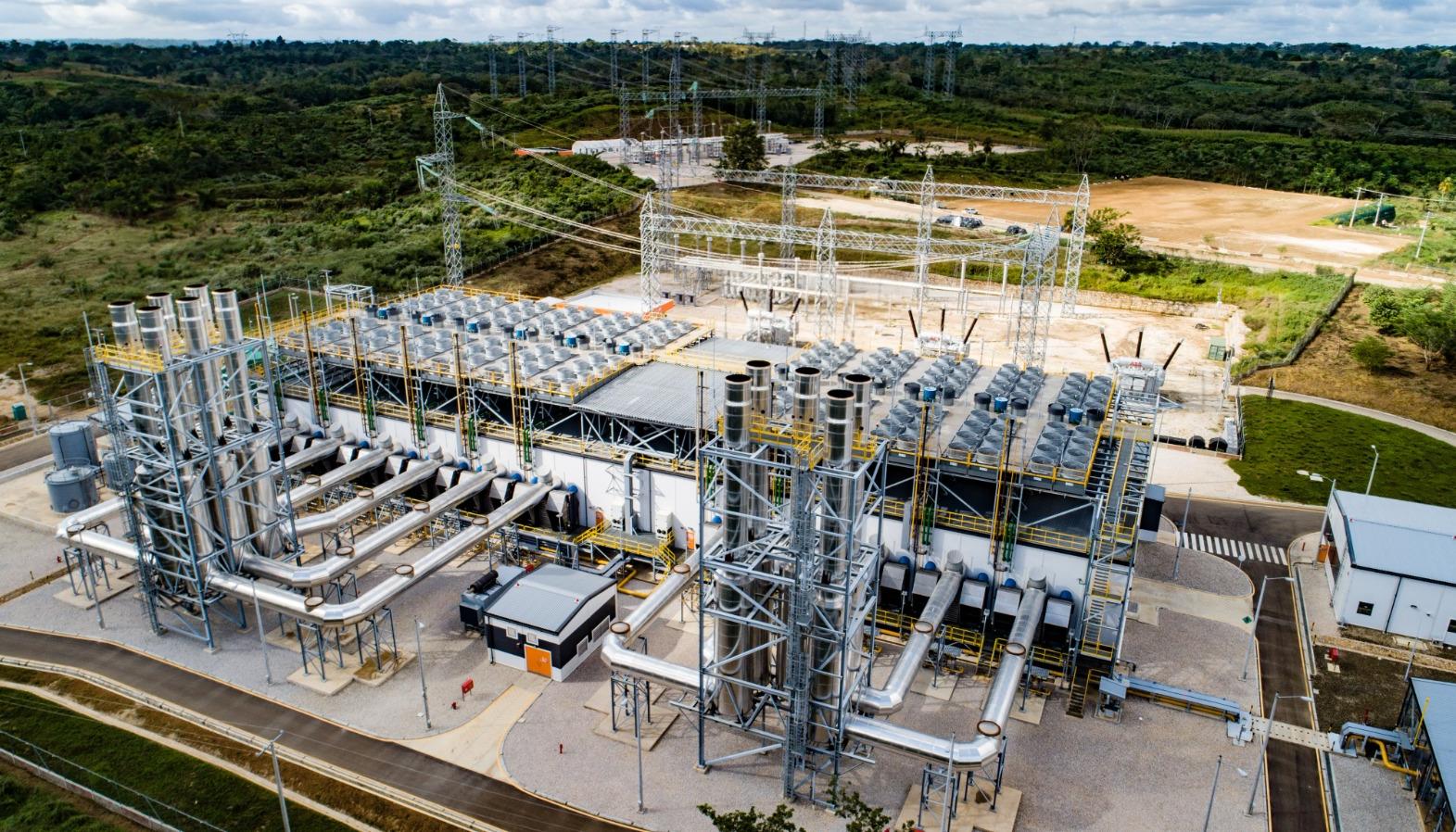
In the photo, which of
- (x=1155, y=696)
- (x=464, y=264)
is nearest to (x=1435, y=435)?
(x=1155, y=696)

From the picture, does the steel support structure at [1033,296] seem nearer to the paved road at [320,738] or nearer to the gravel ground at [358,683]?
the gravel ground at [358,683]

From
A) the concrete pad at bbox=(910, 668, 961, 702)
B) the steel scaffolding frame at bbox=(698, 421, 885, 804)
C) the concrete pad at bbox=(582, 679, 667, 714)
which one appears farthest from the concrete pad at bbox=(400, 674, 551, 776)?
the concrete pad at bbox=(910, 668, 961, 702)

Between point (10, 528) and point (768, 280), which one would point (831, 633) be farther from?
point (768, 280)

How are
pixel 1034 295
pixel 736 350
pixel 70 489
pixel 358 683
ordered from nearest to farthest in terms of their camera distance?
pixel 358 683
pixel 70 489
pixel 736 350
pixel 1034 295

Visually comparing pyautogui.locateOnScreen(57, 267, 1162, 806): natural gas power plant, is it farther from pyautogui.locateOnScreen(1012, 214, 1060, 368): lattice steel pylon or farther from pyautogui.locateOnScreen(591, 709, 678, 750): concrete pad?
pyautogui.locateOnScreen(1012, 214, 1060, 368): lattice steel pylon

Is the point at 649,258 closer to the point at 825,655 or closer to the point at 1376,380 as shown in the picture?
the point at 1376,380

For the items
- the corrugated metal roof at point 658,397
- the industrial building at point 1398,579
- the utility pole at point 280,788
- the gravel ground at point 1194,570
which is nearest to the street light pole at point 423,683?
the utility pole at point 280,788

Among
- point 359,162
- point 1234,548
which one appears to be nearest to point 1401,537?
point 1234,548
